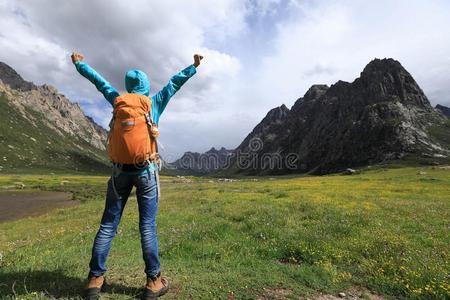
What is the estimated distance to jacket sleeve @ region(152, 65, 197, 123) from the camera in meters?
6.99

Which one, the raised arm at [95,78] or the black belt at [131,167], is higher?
the raised arm at [95,78]

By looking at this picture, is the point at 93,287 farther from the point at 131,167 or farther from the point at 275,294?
the point at 275,294

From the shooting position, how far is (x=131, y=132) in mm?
6062

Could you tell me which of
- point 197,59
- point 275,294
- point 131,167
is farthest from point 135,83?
point 275,294

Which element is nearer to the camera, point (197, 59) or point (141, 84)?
point (141, 84)

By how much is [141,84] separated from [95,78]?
1.21m

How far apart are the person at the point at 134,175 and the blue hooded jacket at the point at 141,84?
0.02 meters

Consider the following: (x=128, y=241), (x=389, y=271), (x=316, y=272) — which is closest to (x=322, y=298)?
(x=316, y=272)

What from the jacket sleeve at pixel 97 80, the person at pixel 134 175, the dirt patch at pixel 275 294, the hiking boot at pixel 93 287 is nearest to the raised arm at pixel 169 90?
the person at pixel 134 175

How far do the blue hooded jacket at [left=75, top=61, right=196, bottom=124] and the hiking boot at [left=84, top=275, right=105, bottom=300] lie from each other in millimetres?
3259

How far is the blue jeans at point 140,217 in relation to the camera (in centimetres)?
625

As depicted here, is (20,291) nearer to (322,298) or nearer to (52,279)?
(52,279)

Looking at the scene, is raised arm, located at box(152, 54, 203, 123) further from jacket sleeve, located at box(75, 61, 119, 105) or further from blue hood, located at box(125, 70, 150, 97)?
jacket sleeve, located at box(75, 61, 119, 105)

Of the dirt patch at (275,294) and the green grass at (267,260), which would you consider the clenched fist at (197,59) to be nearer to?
the green grass at (267,260)
